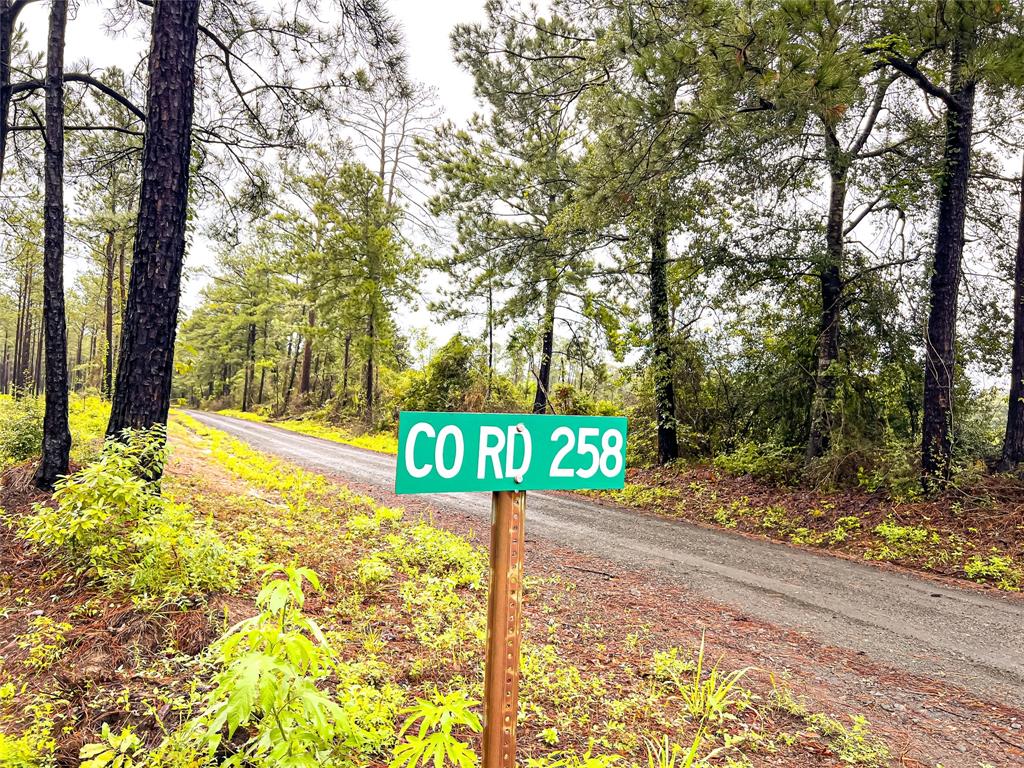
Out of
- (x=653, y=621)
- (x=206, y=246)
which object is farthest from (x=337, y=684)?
(x=206, y=246)

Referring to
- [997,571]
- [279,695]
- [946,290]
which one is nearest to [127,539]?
[279,695]

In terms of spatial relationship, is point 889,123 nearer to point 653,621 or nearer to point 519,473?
point 653,621

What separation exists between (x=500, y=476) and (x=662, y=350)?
9150 millimetres

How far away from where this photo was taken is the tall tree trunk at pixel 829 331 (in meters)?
7.71

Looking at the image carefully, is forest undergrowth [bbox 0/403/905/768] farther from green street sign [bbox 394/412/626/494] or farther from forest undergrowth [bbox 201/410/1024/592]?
forest undergrowth [bbox 201/410/1024/592]

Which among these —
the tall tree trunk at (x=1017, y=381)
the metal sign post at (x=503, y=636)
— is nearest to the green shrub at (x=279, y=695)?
the metal sign post at (x=503, y=636)

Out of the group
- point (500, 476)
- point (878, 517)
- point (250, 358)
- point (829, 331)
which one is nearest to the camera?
point (500, 476)

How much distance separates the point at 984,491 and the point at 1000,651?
3968 millimetres

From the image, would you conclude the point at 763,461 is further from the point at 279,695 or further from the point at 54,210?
the point at 54,210

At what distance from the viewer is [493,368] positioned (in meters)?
15.2

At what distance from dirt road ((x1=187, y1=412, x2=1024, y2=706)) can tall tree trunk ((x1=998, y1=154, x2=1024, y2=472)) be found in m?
3.21

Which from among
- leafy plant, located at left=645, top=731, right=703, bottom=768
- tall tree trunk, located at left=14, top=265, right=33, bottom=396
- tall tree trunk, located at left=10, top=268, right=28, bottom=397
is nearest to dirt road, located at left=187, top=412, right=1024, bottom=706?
leafy plant, located at left=645, top=731, right=703, bottom=768

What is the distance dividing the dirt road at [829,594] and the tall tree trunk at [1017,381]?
3.21 meters

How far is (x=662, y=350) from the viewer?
10078mm
